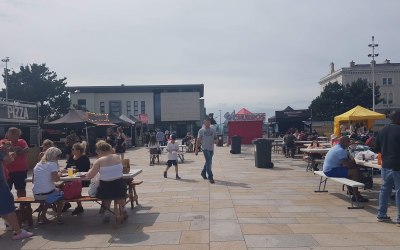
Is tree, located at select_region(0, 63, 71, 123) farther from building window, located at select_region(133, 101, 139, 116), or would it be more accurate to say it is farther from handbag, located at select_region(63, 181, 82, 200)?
handbag, located at select_region(63, 181, 82, 200)

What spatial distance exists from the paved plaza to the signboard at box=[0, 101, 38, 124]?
1197 cm

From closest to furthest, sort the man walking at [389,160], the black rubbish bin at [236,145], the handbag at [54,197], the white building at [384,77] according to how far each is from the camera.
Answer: the man walking at [389,160]
the handbag at [54,197]
the black rubbish bin at [236,145]
the white building at [384,77]

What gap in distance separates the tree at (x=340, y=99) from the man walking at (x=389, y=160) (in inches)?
2364

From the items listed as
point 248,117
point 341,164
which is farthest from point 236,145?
point 341,164

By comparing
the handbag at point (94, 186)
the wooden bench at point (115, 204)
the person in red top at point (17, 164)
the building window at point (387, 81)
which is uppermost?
the building window at point (387, 81)

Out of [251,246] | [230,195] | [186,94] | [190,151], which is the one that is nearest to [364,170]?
[230,195]

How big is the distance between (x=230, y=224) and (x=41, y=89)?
165 ft

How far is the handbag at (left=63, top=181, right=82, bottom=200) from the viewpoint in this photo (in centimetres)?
728

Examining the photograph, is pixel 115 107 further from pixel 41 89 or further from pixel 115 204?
pixel 115 204

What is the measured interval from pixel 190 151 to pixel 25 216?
2007 centimetres

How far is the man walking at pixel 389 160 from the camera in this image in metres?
6.56

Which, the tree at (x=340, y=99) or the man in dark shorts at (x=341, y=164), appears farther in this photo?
the tree at (x=340, y=99)

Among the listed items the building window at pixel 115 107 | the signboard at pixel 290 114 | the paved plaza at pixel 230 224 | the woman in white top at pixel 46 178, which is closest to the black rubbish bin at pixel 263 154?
the paved plaza at pixel 230 224

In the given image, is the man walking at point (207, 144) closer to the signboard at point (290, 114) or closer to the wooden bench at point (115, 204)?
the wooden bench at point (115, 204)
